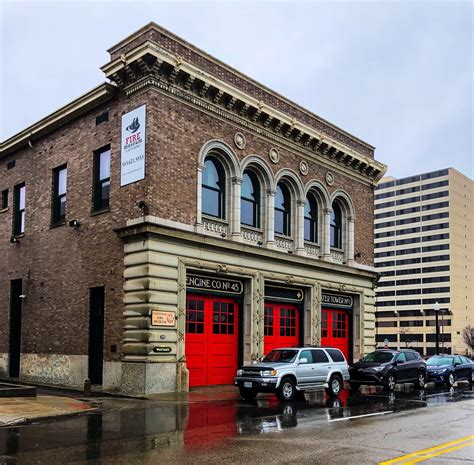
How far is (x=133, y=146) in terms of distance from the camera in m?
21.3

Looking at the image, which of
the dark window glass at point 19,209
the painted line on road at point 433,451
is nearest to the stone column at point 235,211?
the dark window glass at point 19,209

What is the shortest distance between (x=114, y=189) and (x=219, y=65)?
613 centimetres

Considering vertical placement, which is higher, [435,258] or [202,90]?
[435,258]

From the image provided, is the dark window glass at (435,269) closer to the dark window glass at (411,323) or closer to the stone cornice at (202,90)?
the dark window glass at (411,323)

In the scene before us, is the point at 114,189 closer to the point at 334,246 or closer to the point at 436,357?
the point at 334,246

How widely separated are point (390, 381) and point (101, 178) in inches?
517

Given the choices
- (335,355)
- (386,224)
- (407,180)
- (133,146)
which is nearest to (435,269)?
(386,224)

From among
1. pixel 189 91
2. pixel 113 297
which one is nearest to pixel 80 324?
pixel 113 297

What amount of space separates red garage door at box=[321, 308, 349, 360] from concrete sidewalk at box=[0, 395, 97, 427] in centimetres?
1423

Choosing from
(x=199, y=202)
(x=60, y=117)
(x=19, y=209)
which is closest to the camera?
(x=199, y=202)

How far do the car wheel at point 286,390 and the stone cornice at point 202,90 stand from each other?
10197mm

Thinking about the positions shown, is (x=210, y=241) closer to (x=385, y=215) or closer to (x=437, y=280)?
(x=437, y=280)

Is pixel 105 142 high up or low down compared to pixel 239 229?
up

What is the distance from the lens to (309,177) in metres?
28.5
